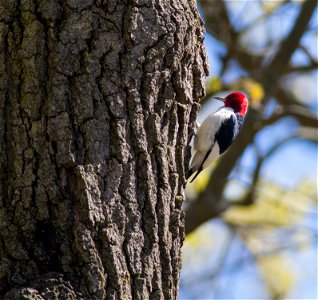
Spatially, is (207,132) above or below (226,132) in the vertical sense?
below

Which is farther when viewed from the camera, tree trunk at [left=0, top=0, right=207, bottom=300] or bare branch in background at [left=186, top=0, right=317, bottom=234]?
bare branch in background at [left=186, top=0, right=317, bottom=234]

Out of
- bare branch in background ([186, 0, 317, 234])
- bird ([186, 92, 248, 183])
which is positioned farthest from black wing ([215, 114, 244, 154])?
bare branch in background ([186, 0, 317, 234])

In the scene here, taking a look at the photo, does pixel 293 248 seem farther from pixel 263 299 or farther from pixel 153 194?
pixel 153 194

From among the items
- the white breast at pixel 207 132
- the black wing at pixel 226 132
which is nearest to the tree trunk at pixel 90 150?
the white breast at pixel 207 132

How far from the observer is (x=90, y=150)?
10.3 ft

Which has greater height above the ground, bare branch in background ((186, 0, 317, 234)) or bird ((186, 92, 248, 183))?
bare branch in background ((186, 0, 317, 234))

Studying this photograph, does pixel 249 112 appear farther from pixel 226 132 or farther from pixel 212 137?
pixel 212 137

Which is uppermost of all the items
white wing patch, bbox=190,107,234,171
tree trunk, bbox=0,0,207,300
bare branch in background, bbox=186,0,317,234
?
bare branch in background, bbox=186,0,317,234

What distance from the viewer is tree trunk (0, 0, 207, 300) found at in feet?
9.91

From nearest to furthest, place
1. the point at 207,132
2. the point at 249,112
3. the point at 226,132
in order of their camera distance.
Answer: the point at 207,132 → the point at 226,132 → the point at 249,112

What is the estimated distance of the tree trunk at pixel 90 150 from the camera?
302 centimetres

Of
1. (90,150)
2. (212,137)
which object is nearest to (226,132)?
(212,137)

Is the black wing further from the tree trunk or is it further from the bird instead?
the tree trunk

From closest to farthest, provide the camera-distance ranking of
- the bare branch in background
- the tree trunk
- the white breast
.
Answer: the tree trunk → the white breast → the bare branch in background
